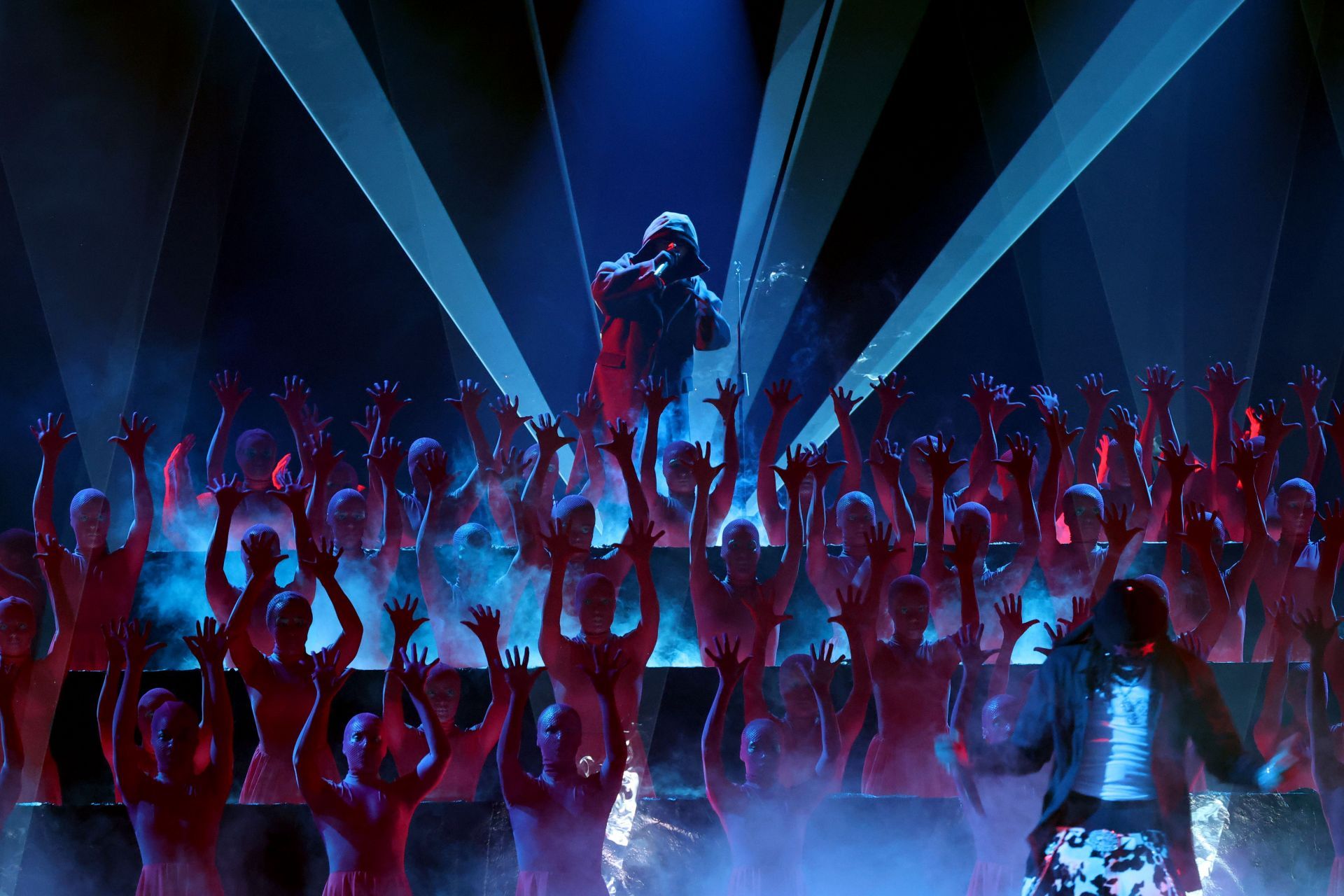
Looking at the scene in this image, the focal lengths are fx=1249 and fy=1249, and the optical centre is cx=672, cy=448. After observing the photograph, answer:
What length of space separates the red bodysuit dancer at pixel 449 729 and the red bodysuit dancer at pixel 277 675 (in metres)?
0.25

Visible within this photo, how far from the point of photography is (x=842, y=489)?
5738 millimetres

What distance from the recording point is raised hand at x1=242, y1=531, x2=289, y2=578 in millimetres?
4152

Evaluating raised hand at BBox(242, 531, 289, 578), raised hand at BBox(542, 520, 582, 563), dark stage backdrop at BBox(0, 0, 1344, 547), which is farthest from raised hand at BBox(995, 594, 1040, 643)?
dark stage backdrop at BBox(0, 0, 1344, 547)

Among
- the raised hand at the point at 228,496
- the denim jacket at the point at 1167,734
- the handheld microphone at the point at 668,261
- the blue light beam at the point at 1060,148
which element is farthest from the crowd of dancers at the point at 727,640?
the blue light beam at the point at 1060,148

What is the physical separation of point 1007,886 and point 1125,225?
211 inches

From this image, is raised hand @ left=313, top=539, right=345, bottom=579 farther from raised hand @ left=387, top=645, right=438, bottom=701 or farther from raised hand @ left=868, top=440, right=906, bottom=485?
raised hand @ left=868, top=440, right=906, bottom=485

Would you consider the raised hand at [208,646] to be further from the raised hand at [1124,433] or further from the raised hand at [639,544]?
the raised hand at [1124,433]

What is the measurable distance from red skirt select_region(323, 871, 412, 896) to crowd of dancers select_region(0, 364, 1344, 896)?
0.01 meters

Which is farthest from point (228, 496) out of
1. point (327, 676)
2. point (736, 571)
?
point (736, 571)

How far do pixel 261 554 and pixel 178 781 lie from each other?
79cm

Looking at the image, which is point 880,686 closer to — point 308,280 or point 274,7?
point 308,280

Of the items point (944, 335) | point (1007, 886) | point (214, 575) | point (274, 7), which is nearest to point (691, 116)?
point (944, 335)

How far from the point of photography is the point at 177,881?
3.64 meters

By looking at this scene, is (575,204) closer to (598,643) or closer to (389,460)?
(389,460)
